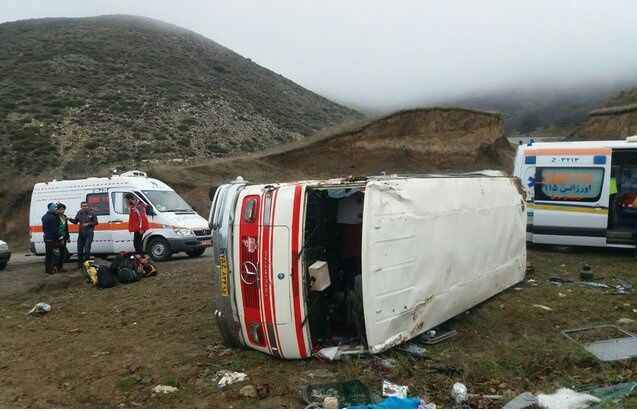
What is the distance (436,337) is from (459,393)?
1.43 metres

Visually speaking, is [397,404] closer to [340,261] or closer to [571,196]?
[340,261]

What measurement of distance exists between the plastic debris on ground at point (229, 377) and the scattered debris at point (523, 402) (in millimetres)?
2263

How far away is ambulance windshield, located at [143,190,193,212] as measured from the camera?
13492 millimetres

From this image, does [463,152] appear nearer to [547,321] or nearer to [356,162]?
[356,162]

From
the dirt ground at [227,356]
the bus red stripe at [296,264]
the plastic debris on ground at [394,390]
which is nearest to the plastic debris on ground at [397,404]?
the plastic debris on ground at [394,390]

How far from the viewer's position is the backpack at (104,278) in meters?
10.2

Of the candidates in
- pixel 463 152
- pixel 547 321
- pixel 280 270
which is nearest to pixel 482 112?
pixel 463 152

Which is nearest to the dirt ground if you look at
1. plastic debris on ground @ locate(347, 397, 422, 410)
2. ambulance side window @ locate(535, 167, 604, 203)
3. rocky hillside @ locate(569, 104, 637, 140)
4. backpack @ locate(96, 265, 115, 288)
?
plastic debris on ground @ locate(347, 397, 422, 410)

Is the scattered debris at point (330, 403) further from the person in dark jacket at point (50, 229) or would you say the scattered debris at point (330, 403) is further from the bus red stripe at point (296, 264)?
the person in dark jacket at point (50, 229)

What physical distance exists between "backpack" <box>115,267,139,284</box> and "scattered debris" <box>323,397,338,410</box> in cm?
711

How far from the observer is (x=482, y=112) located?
3000 cm

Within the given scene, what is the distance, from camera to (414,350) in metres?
5.44

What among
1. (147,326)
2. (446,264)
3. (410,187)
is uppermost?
(410,187)

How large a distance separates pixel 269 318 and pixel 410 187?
1.83 metres
